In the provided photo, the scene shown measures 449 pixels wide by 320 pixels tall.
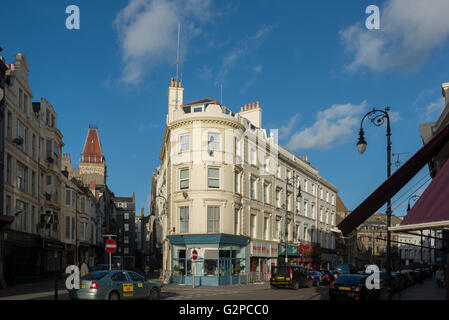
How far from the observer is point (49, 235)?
45312mm

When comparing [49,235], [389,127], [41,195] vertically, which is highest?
[389,127]

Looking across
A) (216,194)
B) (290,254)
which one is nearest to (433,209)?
(216,194)

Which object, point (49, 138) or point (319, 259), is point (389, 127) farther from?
point (319, 259)

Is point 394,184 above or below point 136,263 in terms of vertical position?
above

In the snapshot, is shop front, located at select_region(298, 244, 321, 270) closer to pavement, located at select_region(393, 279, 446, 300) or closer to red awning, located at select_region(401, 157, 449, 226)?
pavement, located at select_region(393, 279, 446, 300)

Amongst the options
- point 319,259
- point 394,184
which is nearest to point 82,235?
point 319,259

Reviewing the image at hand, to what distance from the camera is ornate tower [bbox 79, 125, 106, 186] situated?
361 feet

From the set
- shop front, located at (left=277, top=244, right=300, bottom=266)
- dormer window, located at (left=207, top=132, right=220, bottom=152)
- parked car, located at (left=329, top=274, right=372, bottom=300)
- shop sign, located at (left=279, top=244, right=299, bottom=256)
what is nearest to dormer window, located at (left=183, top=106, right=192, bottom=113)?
dormer window, located at (left=207, top=132, right=220, bottom=152)

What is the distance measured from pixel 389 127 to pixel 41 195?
32.4 m

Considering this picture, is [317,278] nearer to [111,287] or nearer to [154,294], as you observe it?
[154,294]

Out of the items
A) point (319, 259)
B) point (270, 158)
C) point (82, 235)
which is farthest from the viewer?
point (319, 259)

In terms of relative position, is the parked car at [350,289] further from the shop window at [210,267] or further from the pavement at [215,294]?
the shop window at [210,267]

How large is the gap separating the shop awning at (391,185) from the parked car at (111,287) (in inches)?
537

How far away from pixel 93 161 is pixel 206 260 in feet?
289
